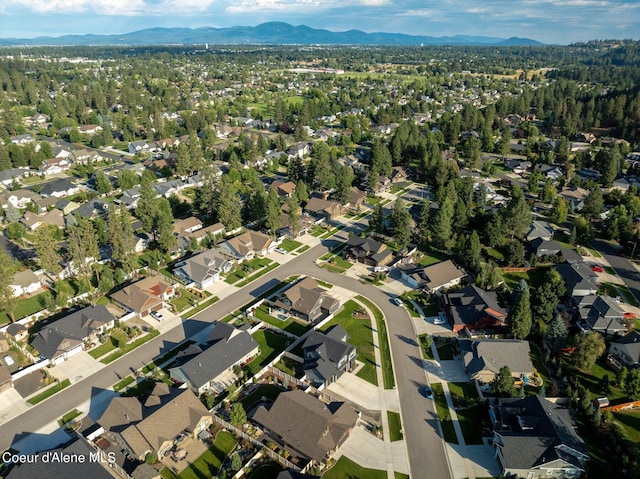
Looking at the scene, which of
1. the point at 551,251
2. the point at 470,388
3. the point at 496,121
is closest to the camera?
the point at 470,388

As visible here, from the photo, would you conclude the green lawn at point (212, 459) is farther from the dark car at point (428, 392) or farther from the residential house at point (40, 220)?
the residential house at point (40, 220)

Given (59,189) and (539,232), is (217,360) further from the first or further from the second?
(59,189)

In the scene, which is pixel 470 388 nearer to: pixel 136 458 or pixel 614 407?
pixel 614 407

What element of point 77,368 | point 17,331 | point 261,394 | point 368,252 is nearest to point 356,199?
point 368,252

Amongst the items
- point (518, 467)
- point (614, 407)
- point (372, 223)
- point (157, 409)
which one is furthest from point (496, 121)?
point (157, 409)

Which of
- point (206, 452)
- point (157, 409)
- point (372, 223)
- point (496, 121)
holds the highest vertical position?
point (496, 121)

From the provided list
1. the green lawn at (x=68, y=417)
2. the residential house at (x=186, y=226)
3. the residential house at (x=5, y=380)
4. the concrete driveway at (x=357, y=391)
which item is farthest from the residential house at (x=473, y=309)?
the residential house at (x=5, y=380)
